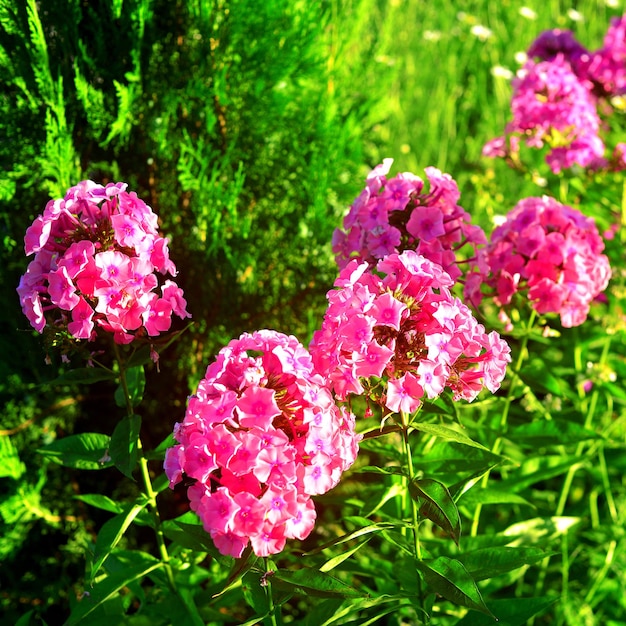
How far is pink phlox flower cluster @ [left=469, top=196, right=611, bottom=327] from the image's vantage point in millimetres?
2125

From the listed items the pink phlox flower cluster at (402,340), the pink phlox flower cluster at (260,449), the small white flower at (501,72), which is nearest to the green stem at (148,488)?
the pink phlox flower cluster at (260,449)

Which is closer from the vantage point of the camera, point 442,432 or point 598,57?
point 442,432

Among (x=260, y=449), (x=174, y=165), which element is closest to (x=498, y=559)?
(x=260, y=449)

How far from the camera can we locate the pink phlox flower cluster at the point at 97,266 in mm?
1586

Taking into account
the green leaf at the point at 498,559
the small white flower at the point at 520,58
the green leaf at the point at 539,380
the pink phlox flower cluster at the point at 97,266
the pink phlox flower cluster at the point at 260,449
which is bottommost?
the green leaf at the point at 498,559

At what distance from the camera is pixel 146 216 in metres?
1.67

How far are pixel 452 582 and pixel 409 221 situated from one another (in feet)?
2.79

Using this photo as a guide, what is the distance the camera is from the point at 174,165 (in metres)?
2.79

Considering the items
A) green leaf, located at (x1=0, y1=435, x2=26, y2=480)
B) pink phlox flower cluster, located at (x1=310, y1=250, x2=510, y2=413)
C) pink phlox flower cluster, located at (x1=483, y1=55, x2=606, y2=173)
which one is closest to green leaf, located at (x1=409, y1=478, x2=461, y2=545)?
pink phlox flower cluster, located at (x1=310, y1=250, x2=510, y2=413)

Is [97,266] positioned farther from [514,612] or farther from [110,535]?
[514,612]

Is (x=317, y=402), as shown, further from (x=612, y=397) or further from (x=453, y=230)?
(x=612, y=397)

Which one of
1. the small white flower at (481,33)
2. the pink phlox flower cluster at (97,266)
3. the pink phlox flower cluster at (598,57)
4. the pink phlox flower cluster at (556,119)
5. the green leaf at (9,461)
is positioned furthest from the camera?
the small white flower at (481,33)

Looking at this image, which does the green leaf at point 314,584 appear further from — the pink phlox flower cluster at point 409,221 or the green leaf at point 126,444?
the pink phlox flower cluster at point 409,221

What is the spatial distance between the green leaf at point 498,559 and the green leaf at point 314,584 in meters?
0.38
